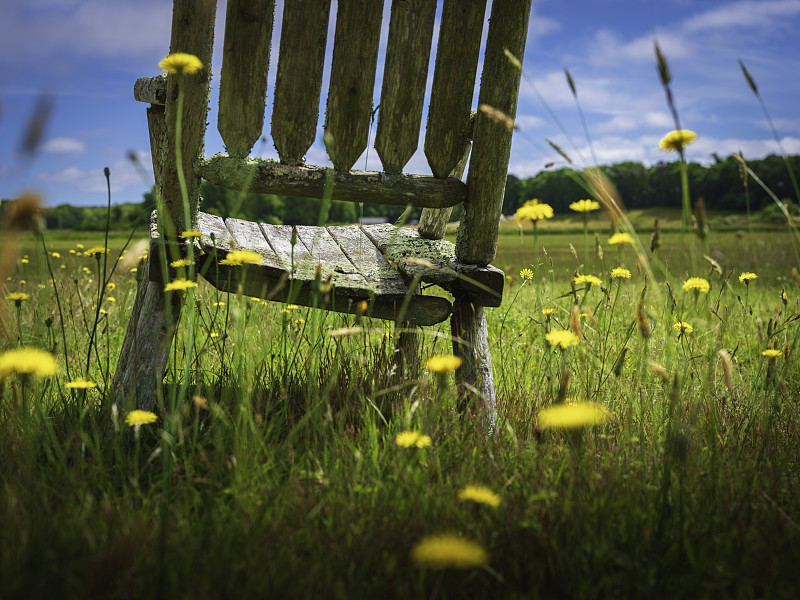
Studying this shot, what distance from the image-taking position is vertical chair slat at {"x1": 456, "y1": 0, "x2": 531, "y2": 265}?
208cm

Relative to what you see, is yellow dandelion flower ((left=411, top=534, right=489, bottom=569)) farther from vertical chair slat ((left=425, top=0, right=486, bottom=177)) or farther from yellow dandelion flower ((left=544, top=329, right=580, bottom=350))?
vertical chair slat ((left=425, top=0, right=486, bottom=177))

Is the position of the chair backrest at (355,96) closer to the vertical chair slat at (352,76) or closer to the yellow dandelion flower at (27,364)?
the vertical chair slat at (352,76)

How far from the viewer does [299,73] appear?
6.49 ft

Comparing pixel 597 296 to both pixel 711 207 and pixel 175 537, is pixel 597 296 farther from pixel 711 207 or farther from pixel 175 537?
pixel 711 207

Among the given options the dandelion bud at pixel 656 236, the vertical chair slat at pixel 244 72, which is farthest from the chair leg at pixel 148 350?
the dandelion bud at pixel 656 236

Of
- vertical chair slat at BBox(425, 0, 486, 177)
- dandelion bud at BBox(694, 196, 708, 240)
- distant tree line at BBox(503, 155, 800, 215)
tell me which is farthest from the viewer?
distant tree line at BBox(503, 155, 800, 215)

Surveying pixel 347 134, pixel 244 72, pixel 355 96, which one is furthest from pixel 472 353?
pixel 244 72

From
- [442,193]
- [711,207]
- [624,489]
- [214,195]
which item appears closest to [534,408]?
[624,489]

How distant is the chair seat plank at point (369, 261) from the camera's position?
2.15 meters

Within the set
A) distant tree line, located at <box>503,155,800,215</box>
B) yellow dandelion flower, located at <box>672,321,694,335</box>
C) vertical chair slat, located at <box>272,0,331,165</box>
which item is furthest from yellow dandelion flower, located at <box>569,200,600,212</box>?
distant tree line, located at <box>503,155,800,215</box>

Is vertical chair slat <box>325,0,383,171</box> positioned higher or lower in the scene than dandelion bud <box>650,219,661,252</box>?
higher

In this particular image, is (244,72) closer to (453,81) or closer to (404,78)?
(404,78)

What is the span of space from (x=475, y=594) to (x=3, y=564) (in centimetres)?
92

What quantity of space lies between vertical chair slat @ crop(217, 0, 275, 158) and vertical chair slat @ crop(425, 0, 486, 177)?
637mm
